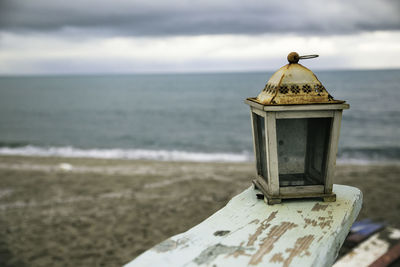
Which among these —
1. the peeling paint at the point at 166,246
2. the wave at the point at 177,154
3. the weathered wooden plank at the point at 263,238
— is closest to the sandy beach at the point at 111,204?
the wave at the point at 177,154

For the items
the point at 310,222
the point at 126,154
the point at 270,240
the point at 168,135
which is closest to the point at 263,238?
the point at 270,240

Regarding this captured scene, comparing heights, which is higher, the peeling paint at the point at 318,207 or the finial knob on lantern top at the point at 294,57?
the finial knob on lantern top at the point at 294,57

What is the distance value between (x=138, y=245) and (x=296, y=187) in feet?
17.2

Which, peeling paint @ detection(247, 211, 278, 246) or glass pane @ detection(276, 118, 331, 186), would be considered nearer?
peeling paint @ detection(247, 211, 278, 246)

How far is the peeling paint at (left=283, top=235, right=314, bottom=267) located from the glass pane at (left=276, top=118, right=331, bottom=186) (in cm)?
67

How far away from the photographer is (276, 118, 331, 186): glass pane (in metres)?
1.89

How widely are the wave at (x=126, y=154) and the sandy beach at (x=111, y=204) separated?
333 cm

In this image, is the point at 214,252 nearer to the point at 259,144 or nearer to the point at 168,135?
the point at 259,144

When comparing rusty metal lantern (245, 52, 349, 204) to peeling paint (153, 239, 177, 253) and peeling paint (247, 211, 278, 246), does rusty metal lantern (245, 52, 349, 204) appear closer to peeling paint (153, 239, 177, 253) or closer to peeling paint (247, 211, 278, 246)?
peeling paint (247, 211, 278, 246)

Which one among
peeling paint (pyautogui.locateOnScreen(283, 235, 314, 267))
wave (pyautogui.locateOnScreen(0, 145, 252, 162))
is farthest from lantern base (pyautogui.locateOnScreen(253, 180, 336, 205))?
wave (pyautogui.locateOnScreen(0, 145, 252, 162))

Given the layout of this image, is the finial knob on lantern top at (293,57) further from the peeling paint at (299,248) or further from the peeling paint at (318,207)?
the peeling paint at (299,248)

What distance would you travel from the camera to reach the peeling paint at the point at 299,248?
108 centimetres

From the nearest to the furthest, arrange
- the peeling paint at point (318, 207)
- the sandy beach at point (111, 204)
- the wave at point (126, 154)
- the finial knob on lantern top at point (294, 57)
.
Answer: the peeling paint at point (318, 207), the finial knob on lantern top at point (294, 57), the sandy beach at point (111, 204), the wave at point (126, 154)

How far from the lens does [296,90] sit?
162cm
